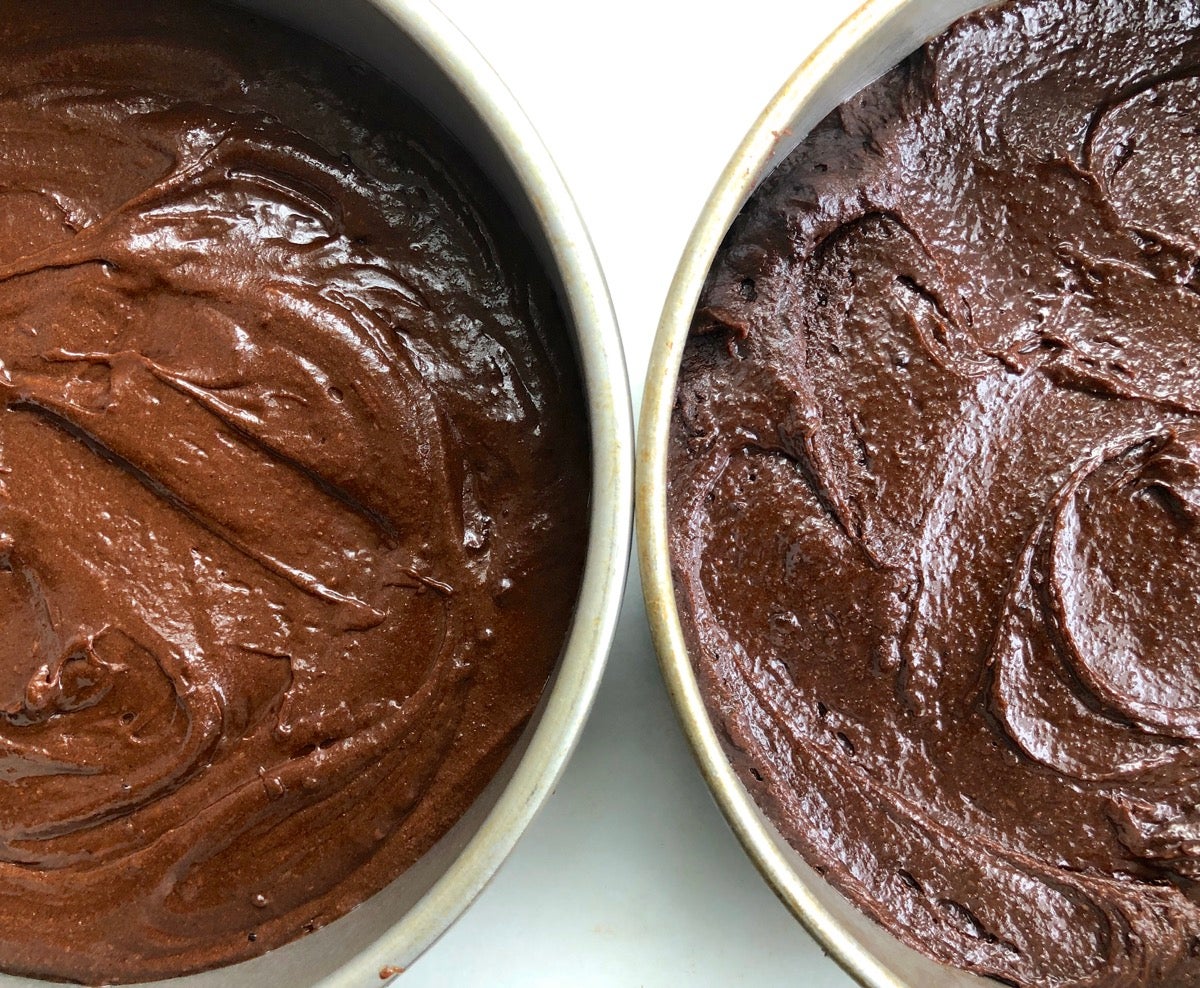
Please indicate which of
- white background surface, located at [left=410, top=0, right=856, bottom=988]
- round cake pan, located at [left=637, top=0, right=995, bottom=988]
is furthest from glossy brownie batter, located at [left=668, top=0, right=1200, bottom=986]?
white background surface, located at [left=410, top=0, right=856, bottom=988]

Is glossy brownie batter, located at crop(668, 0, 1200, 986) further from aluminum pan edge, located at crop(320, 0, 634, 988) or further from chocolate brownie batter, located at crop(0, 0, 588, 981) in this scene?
chocolate brownie batter, located at crop(0, 0, 588, 981)

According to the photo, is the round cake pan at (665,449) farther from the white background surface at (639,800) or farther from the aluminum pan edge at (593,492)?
the white background surface at (639,800)

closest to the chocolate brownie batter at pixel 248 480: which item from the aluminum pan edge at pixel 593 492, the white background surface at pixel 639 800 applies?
the aluminum pan edge at pixel 593 492

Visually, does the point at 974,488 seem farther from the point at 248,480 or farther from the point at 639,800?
the point at 248,480

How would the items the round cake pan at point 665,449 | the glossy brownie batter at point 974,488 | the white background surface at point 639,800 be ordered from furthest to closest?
1. the white background surface at point 639,800
2. the glossy brownie batter at point 974,488
3. the round cake pan at point 665,449

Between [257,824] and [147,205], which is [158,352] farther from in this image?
[257,824]

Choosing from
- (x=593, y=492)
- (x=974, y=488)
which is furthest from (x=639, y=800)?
(x=974, y=488)

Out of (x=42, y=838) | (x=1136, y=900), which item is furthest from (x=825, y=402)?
(x=42, y=838)
